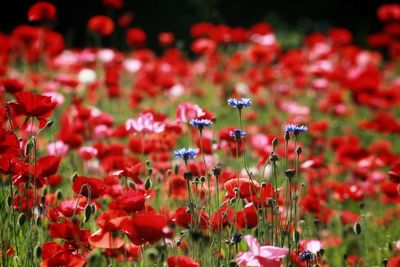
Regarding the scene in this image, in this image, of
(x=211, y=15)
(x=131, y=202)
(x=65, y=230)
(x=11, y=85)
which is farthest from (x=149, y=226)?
(x=211, y=15)

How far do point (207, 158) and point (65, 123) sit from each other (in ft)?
2.24

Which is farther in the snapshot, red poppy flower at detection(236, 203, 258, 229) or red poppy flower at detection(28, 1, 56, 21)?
red poppy flower at detection(28, 1, 56, 21)

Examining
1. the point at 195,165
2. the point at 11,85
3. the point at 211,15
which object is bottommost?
the point at 195,165

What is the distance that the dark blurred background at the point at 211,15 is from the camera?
955cm

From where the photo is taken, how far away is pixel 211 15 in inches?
354

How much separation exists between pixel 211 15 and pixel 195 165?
681cm

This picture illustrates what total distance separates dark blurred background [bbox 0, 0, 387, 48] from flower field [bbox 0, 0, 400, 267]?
2.85 meters

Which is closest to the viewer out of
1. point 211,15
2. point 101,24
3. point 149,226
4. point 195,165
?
point 149,226

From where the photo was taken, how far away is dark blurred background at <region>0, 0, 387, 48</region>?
9.55 meters

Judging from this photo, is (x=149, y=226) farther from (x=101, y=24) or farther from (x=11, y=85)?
(x=101, y=24)

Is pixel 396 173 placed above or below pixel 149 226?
above

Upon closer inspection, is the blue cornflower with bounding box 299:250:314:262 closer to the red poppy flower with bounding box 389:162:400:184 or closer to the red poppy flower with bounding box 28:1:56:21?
the red poppy flower with bounding box 389:162:400:184

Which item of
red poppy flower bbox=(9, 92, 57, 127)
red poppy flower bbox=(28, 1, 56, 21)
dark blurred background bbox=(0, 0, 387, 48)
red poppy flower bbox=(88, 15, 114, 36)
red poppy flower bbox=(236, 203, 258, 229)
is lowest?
red poppy flower bbox=(236, 203, 258, 229)

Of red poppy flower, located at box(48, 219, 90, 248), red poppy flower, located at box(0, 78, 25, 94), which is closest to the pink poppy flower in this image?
red poppy flower, located at box(48, 219, 90, 248)
